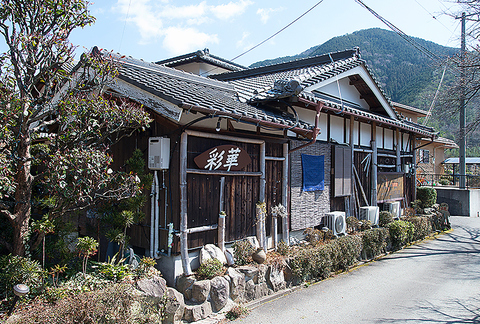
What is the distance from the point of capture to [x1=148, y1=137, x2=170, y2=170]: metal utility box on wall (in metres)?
6.81

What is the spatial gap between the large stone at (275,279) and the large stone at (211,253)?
3.92 ft

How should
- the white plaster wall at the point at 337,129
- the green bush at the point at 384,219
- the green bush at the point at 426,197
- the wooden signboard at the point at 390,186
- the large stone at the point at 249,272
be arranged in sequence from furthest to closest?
1. the green bush at the point at 426,197
2. the wooden signboard at the point at 390,186
3. the green bush at the point at 384,219
4. the white plaster wall at the point at 337,129
5. the large stone at the point at 249,272

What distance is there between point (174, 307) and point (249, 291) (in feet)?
6.58

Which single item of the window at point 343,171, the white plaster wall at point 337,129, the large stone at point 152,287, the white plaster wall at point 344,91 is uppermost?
the white plaster wall at point 344,91

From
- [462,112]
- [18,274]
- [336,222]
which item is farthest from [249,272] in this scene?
[462,112]

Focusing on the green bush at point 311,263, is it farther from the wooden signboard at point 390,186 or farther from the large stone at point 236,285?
the wooden signboard at point 390,186

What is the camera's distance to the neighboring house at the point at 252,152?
22.7 feet

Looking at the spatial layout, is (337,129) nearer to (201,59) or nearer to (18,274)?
(201,59)

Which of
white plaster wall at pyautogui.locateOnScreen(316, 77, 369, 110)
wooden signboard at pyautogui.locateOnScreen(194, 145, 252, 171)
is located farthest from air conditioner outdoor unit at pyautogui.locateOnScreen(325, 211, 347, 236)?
white plaster wall at pyautogui.locateOnScreen(316, 77, 369, 110)

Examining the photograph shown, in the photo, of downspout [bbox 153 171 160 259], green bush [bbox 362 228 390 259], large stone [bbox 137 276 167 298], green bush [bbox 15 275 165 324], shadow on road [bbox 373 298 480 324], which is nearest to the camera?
green bush [bbox 15 275 165 324]

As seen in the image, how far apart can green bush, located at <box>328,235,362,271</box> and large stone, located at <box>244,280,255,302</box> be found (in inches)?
126

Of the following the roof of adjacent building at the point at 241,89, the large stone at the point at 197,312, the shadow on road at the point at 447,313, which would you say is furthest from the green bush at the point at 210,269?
the shadow on road at the point at 447,313

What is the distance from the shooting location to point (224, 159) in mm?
7664

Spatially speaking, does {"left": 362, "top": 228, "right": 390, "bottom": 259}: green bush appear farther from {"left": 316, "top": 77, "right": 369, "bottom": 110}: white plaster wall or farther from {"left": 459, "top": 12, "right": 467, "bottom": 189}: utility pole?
{"left": 459, "top": 12, "right": 467, "bottom": 189}: utility pole
